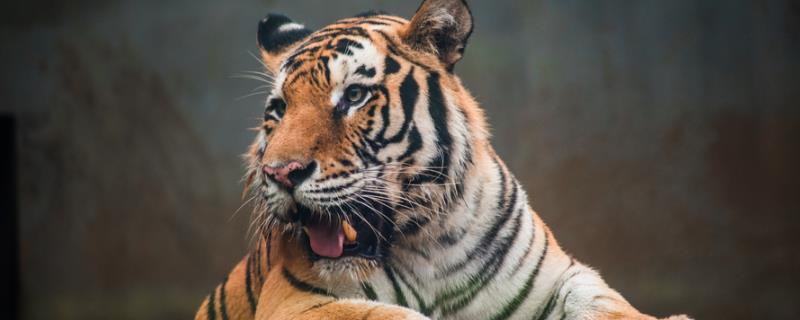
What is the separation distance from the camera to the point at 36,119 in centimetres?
321

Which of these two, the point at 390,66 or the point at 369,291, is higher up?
the point at 390,66

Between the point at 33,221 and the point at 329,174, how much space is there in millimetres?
2180

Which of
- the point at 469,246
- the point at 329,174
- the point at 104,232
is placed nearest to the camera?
the point at 329,174

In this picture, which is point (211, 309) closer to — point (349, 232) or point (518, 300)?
point (349, 232)

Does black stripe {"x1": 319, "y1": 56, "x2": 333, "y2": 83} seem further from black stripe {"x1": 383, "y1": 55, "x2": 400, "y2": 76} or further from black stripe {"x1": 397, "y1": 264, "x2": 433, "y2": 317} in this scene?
black stripe {"x1": 397, "y1": 264, "x2": 433, "y2": 317}

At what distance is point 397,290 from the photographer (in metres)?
1.62

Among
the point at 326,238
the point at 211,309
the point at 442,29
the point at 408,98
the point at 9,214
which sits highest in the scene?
the point at 442,29

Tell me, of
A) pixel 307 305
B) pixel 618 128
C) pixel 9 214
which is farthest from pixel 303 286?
pixel 9 214

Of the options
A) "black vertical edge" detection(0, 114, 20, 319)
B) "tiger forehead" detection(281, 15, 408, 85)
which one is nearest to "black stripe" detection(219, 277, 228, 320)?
"tiger forehead" detection(281, 15, 408, 85)

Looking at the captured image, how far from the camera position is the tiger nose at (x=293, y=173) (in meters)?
1.52

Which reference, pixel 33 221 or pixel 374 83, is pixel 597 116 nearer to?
pixel 374 83

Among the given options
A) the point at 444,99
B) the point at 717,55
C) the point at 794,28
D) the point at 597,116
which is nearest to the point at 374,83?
the point at 444,99

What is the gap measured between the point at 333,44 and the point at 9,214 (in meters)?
2.22

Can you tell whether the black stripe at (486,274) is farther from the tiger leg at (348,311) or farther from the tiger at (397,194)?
the tiger leg at (348,311)
